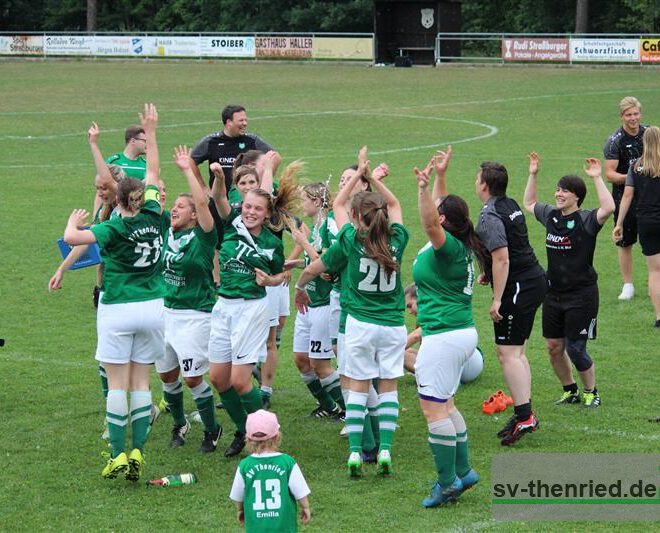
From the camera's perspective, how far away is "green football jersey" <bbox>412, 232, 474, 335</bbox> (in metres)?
7.71

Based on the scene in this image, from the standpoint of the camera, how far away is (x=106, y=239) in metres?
8.04

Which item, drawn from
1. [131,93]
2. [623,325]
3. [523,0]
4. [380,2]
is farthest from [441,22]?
[623,325]

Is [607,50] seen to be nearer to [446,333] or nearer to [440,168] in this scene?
[440,168]

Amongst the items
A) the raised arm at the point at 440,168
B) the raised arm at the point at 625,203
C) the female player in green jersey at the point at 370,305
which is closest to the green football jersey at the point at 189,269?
the female player in green jersey at the point at 370,305

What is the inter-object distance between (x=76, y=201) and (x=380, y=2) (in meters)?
37.1

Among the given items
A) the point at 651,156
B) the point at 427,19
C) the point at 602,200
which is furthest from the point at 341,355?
the point at 427,19

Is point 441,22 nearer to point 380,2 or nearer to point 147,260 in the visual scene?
point 380,2

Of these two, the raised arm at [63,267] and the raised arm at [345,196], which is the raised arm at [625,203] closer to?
the raised arm at [345,196]

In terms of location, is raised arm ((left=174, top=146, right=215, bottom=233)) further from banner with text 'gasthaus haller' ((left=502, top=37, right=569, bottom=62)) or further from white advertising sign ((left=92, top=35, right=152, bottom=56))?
white advertising sign ((left=92, top=35, right=152, bottom=56))

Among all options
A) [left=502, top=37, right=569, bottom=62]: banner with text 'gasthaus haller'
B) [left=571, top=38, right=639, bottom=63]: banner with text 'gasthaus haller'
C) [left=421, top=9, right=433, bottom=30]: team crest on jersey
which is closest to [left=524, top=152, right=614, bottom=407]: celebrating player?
[left=571, top=38, right=639, bottom=63]: banner with text 'gasthaus haller'

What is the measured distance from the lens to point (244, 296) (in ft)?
27.7

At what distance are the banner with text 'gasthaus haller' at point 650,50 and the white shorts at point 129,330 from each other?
4235 cm

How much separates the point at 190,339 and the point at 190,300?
297 millimetres

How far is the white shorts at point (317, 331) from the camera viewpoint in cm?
933
